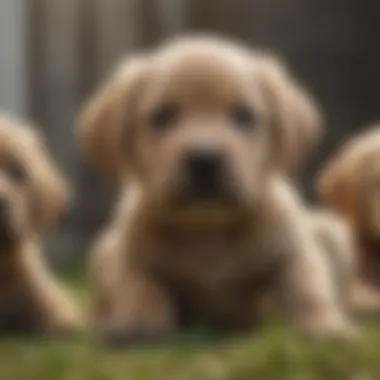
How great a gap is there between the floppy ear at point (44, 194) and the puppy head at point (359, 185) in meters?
0.74

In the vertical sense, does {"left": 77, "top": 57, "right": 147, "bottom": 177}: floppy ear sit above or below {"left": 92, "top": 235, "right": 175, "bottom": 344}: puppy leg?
above

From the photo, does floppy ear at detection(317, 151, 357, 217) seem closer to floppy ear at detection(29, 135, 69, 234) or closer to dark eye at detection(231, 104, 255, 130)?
dark eye at detection(231, 104, 255, 130)

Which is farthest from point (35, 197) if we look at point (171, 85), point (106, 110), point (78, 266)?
point (78, 266)

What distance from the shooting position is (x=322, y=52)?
4730 millimetres

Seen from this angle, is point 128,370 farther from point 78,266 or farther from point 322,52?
point 322,52

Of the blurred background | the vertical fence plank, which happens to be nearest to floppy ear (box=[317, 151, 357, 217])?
the blurred background

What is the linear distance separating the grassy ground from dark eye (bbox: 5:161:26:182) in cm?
48

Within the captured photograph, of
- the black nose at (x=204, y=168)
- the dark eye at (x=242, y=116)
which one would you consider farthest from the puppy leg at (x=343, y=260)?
the black nose at (x=204, y=168)

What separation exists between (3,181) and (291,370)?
91 centimetres

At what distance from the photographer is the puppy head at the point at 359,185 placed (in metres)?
2.76

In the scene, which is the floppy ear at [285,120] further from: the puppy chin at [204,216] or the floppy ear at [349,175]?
the floppy ear at [349,175]

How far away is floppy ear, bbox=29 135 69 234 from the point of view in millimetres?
2494

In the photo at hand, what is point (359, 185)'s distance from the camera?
2795 millimetres

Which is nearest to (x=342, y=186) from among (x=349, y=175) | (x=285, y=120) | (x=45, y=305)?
(x=349, y=175)
